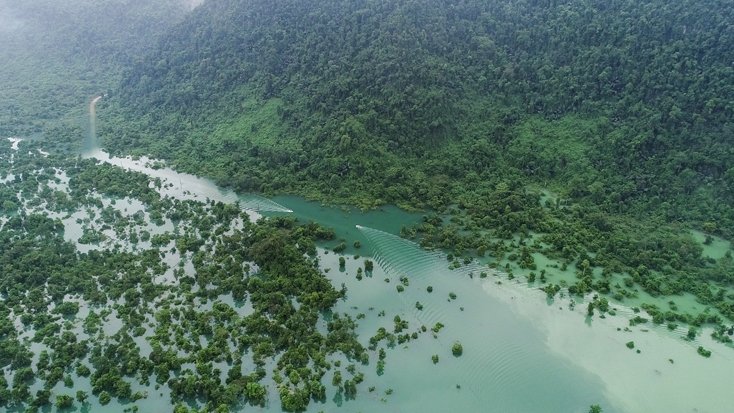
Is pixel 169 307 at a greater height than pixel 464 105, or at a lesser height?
lesser

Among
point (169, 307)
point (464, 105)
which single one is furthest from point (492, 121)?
point (169, 307)

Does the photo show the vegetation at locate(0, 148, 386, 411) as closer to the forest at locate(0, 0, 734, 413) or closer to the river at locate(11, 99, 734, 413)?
the forest at locate(0, 0, 734, 413)

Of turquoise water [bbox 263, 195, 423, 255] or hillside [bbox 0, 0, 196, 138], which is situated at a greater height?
hillside [bbox 0, 0, 196, 138]

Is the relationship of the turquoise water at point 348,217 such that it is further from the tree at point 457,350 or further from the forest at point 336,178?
the tree at point 457,350

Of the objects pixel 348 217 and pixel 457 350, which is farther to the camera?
pixel 348 217

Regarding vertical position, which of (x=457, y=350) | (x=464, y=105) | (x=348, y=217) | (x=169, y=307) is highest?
(x=464, y=105)


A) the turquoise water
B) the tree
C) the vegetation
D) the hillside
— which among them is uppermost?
the hillside

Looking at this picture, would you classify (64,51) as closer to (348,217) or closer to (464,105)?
(348,217)

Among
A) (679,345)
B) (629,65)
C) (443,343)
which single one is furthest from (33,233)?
(629,65)

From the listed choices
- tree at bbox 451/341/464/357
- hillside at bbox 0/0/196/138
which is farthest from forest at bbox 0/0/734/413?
hillside at bbox 0/0/196/138
